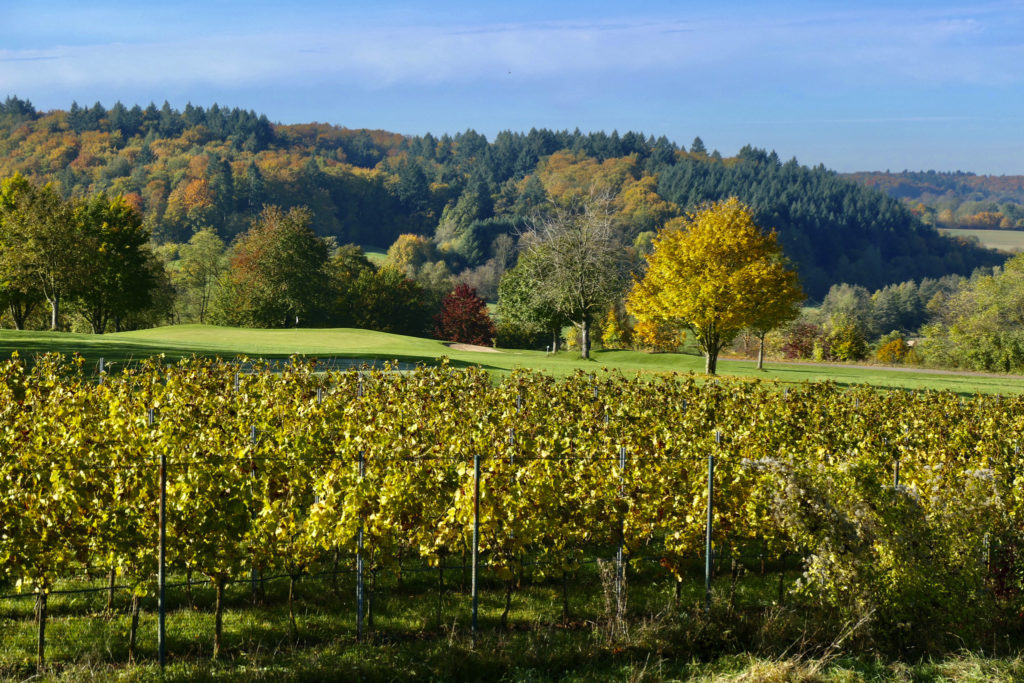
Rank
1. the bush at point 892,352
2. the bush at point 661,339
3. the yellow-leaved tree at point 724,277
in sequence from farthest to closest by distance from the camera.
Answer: the bush at point 892,352, the bush at point 661,339, the yellow-leaved tree at point 724,277

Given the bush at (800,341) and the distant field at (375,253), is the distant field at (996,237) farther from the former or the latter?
the bush at (800,341)

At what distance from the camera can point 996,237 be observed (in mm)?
185750

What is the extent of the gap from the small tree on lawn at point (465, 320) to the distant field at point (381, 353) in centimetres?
1484

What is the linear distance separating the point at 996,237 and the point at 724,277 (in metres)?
184

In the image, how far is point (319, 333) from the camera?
50.4m

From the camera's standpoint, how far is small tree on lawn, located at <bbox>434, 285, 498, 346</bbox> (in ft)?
218

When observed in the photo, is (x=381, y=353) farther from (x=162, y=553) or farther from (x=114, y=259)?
(x=162, y=553)

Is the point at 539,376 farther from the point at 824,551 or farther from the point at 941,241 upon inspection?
the point at 941,241

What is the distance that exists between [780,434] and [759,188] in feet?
525

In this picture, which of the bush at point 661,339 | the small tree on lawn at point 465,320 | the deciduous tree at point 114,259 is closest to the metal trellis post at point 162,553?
the deciduous tree at point 114,259

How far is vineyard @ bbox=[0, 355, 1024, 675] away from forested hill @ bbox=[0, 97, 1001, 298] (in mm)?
110538

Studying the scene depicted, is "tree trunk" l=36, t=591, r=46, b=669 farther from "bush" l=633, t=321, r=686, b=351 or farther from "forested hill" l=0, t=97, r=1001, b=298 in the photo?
"forested hill" l=0, t=97, r=1001, b=298

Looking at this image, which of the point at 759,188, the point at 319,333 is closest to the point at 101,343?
the point at 319,333

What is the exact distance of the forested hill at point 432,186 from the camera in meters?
127
